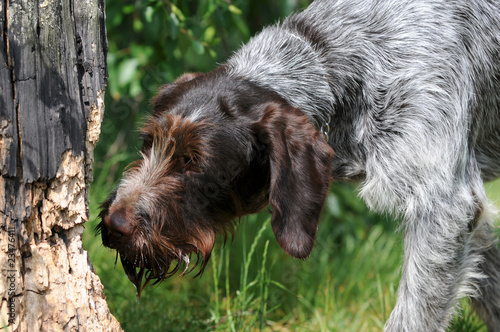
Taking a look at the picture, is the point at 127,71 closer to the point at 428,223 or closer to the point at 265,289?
the point at 265,289

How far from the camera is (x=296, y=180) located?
2.50 meters

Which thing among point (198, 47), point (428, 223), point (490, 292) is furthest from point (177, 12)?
point (490, 292)

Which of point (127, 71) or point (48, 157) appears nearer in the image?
point (48, 157)

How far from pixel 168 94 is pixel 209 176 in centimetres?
58

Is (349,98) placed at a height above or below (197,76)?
below

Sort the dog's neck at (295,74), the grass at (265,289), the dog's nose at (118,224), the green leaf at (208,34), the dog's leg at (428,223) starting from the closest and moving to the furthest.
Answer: the dog's nose at (118,224)
the dog's leg at (428,223)
the dog's neck at (295,74)
the grass at (265,289)
the green leaf at (208,34)

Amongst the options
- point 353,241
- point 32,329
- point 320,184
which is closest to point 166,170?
point 320,184

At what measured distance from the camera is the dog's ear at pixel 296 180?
8.18 feet

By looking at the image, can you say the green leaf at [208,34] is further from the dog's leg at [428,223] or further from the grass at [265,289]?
the dog's leg at [428,223]

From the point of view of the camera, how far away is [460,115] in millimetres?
2820

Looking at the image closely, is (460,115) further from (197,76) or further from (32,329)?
(32,329)

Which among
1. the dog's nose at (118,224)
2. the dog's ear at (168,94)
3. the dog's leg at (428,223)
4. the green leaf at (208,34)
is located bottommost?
the dog's leg at (428,223)

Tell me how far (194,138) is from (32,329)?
1013 millimetres

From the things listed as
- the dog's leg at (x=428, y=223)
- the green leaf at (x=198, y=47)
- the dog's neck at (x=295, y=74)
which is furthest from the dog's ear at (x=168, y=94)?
the dog's leg at (x=428, y=223)
